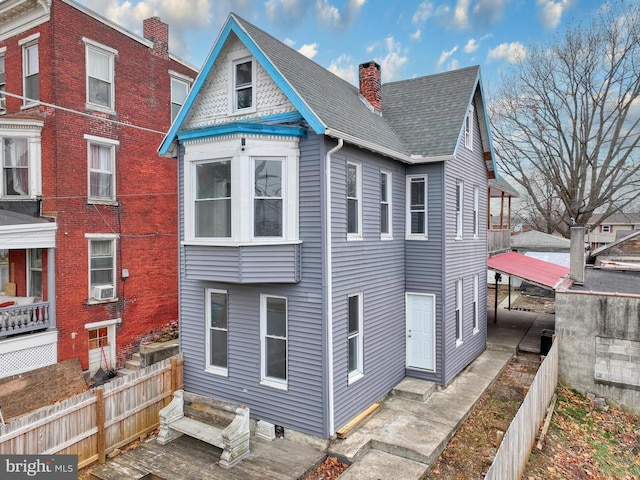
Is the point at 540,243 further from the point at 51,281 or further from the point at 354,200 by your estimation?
the point at 51,281

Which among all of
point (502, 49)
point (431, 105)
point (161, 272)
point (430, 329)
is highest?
point (502, 49)

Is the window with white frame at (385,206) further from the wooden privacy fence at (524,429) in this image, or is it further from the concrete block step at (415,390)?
the wooden privacy fence at (524,429)

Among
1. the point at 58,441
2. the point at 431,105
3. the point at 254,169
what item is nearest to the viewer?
the point at 58,441

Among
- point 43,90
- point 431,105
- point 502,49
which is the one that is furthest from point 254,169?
point 502,49

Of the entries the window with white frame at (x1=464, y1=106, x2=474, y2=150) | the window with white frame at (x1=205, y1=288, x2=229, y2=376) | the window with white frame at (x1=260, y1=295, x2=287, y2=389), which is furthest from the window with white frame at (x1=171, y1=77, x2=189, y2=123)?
the window with white frame at (x1=464, y1=106, x2=474, y2=150)

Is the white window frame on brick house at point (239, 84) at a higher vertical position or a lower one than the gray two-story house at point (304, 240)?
higher

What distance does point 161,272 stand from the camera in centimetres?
1653

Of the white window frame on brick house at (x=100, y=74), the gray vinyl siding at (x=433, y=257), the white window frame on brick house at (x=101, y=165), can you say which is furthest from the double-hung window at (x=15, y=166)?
the gray vinyl siding at (x=433, y=257)

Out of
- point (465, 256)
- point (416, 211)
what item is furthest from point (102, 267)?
point (465, 256)

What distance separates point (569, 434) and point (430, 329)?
13.2ft

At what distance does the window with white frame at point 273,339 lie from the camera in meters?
9.24

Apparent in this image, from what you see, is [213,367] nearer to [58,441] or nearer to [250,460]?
[250,460]

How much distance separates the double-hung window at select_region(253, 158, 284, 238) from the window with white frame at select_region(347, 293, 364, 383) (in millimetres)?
2479

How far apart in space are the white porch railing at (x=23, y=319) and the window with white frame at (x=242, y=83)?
8.81 metres
